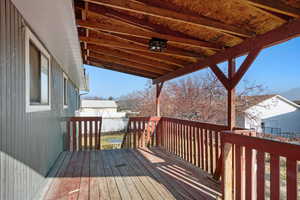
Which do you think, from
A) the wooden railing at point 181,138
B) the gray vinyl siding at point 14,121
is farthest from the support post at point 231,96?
the gray vinyl siding at point 14,121

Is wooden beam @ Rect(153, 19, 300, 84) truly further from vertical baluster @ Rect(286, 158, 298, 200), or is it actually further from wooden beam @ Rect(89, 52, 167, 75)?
wooden beam @ Rect(89, 52, 167, 75)

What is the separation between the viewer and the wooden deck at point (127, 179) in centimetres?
262

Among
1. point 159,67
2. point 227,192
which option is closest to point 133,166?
point 227,192

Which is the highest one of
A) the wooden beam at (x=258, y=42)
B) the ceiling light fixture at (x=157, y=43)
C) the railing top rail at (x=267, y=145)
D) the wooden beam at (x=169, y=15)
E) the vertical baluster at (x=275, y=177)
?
the wooden beam at (x=169, y=15)

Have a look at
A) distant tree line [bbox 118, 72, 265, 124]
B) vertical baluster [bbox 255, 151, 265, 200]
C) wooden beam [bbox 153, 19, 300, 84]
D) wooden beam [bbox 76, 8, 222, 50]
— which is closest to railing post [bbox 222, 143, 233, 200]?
vertical baluster [bbox 255, 151, 265, 200]

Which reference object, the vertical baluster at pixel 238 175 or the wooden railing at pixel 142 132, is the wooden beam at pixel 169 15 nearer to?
the vertical baluster at pixel 238 175

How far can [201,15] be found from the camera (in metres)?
2.63

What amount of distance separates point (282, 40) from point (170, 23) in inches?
61.8

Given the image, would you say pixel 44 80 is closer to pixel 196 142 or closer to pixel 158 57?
pixel 158 57

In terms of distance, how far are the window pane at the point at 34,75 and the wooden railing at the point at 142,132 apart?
9.92ft

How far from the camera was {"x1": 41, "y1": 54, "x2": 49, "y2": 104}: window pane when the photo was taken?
2.96 metres

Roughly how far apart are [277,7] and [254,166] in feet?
5.70

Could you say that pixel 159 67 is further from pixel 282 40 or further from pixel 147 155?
pixel 282 40

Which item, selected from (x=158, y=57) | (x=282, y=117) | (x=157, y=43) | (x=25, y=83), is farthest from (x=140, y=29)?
(x=282, y=117)
